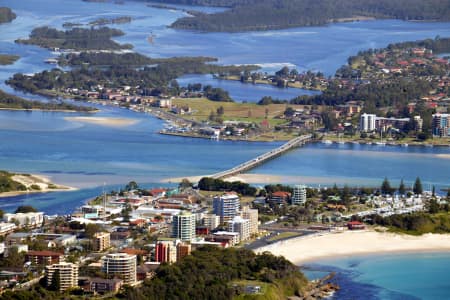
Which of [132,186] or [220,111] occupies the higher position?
[220,111]

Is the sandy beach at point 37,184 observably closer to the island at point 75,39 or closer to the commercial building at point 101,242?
the commercial building at point 101,242

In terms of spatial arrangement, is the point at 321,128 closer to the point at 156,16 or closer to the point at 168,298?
the point at 168,298

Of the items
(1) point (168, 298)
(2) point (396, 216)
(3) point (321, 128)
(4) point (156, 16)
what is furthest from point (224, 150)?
(4) point (156, 16)

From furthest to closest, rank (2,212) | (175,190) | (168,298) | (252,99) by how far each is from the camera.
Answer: (252,99), (175,190), (2,212), (168,298)

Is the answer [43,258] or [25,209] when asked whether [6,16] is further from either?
[43,258]

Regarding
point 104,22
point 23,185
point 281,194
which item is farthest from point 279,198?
point 104,22
